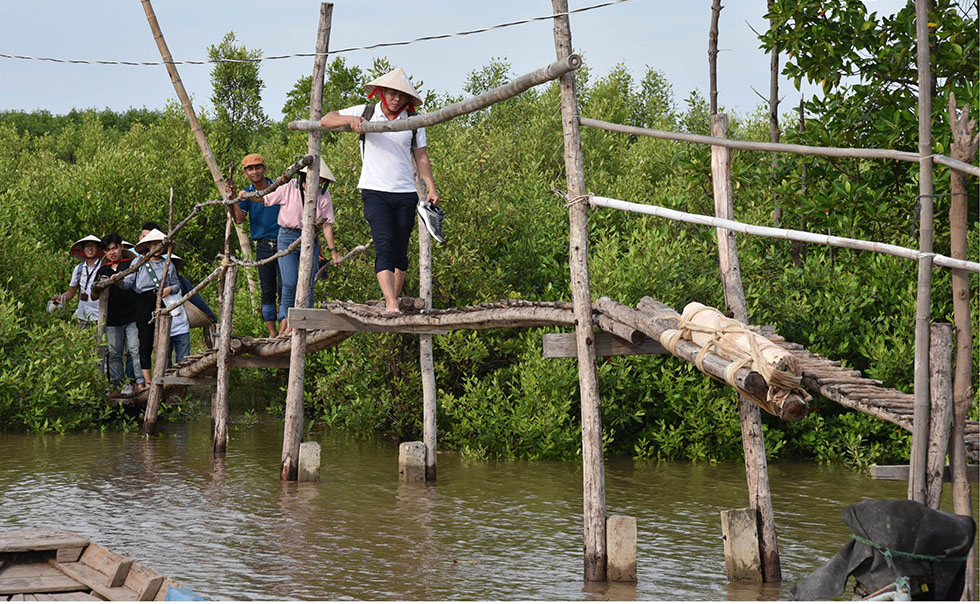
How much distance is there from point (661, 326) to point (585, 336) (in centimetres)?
52

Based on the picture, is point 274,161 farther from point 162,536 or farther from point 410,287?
point 162,536

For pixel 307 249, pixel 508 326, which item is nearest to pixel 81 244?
pixel 307 249

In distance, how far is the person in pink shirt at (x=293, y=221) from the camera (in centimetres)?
1138

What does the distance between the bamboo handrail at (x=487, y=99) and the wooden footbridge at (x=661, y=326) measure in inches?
0.5

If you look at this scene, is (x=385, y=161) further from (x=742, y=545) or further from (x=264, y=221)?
(x=742, y=545)

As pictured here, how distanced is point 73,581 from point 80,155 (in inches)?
950

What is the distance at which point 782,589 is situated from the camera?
22.9 feet

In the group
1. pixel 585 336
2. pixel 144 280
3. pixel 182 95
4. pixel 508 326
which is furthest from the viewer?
pixel 182 95

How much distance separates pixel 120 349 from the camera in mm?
14750

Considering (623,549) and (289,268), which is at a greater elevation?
(289,268)

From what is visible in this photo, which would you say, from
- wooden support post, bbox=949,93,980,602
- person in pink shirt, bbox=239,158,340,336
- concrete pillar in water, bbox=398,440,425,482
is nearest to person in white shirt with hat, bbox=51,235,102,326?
person in pink shirt, bbox=239,158,340,336

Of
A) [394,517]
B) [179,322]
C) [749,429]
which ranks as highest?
[179,322]

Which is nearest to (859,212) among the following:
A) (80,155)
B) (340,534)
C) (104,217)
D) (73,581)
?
(340,534)

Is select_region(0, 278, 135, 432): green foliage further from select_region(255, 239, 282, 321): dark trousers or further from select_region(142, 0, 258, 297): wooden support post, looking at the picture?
select_region(255, 239, 282, 321): dark trousers
